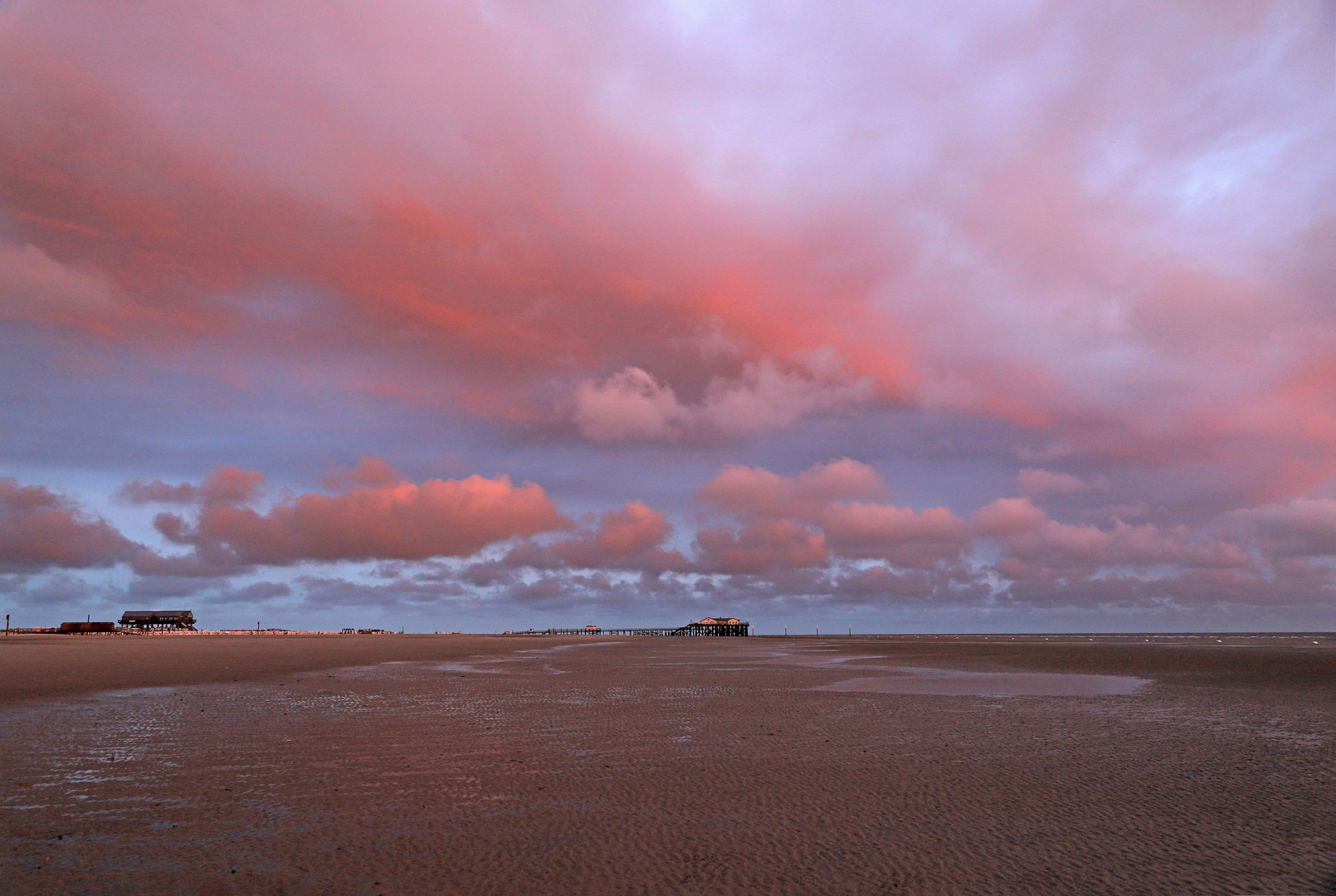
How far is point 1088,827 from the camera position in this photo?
1009cm

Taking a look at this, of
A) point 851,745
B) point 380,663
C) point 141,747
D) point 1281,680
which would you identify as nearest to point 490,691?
point 141,747

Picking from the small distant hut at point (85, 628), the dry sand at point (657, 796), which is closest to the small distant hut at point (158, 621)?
the small distant hut at point (85, 628)

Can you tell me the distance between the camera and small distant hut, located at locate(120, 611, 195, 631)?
170625 mm

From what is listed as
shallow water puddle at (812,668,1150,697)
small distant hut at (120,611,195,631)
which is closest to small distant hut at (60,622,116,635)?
small distant hut at (120,611,195,631)

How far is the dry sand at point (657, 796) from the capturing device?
8148mm

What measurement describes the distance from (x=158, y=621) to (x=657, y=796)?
20345 centimetres

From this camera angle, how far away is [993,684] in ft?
104

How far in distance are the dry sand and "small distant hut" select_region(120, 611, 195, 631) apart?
7056 inches

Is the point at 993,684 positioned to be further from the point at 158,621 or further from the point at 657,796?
the point at 158,621

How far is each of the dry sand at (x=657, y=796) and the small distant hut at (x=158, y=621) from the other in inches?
7056

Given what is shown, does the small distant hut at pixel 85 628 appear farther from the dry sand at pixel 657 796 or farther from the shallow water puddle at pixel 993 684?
the shallow water puddle at pixel 993 684

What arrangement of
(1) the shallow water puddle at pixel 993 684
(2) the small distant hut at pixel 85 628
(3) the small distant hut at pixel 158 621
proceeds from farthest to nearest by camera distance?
1. (3) the small distant hut at pixel 158 621
2. (2) the small distant hut at pixel 85 628
3. (1) the shallow water puddle at pixel 993 684

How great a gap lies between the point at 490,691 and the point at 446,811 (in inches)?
681

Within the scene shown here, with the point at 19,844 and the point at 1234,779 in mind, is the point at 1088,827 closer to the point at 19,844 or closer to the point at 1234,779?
the point at 1234,779
